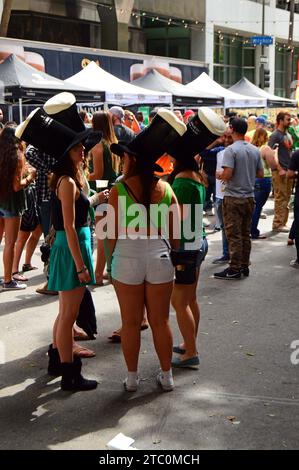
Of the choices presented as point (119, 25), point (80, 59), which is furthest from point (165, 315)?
point (119, 25)

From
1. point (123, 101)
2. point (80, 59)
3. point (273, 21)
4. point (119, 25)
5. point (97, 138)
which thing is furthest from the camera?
point (273, 21)

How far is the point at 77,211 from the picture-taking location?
5008 millimetres

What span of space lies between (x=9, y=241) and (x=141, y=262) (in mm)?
3563

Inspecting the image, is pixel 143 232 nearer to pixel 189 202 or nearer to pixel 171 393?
pixel 189 202

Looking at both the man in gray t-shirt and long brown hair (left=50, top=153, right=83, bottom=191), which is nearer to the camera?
long brown hair (left=50, top=153, right=83, bottom=191)

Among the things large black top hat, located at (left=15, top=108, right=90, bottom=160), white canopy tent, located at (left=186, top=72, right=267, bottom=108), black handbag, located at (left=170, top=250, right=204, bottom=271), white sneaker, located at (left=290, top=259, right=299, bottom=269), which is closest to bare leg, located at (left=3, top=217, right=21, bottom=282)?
black handbag, located at (left=170, top=250, right=204, bottom=271)

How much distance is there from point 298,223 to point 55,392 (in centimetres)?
518

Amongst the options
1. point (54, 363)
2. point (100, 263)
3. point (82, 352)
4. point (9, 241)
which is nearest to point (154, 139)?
point (54, 363)

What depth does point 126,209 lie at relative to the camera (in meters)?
4.80

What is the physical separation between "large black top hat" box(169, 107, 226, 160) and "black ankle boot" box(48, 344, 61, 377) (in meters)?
1.77

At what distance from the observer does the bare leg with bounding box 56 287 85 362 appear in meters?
5.00

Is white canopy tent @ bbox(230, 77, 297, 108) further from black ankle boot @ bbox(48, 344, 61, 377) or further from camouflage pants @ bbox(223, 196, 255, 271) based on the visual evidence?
black ankle boot @ bbox(48, 344, 61, 377)

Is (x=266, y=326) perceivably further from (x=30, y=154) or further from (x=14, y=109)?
(x=14, y=109)

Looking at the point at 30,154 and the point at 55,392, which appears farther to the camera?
the point at 30,154
